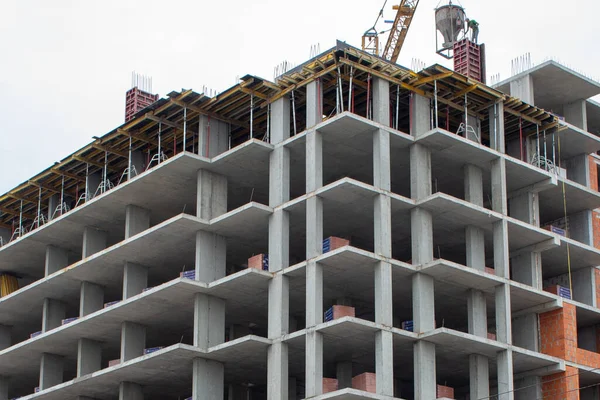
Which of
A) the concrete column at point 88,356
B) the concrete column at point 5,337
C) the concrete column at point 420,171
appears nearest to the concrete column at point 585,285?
the concrete column at point 420,171

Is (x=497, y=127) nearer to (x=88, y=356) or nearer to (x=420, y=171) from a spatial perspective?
(x=420, y=171)

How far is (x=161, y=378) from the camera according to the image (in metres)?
74.0

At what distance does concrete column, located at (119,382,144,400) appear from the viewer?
244 ft

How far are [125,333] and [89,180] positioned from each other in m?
11.0

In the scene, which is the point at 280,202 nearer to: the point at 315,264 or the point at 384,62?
the point at 315,264

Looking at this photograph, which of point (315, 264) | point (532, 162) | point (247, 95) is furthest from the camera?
point (532, 162)

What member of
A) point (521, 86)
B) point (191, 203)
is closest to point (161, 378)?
point (191, 203)

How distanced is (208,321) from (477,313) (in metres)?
14.0

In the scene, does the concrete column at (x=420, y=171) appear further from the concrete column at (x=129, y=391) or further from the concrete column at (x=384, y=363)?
the concrete column at (x=129, y=391)

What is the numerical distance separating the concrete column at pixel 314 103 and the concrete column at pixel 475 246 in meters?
10.3

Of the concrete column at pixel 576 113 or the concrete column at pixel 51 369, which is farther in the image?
the concrete column at pixel 576 113

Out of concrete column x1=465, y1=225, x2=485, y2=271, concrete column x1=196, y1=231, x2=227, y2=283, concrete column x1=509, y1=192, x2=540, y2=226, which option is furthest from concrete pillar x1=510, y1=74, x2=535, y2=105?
concrete column x1=196, y1=231, x2=227, y2=283

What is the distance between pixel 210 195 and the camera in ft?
237

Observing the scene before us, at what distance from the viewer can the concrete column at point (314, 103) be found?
6862cm
